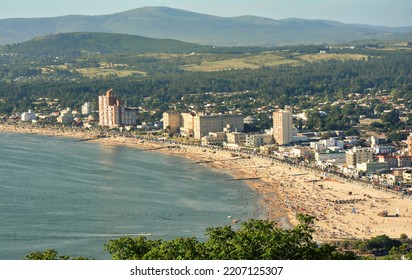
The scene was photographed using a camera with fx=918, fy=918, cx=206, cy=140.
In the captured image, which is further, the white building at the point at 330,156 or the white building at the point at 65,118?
the white building at the point at 65,118

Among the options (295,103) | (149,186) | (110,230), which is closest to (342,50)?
(295,103)

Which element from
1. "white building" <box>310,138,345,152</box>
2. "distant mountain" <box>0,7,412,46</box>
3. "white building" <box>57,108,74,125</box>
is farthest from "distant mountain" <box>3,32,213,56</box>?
"white building" <box>310,138,345,152</box>

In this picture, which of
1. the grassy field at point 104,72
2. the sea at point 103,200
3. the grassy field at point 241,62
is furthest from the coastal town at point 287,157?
the grassy field at point 241,62

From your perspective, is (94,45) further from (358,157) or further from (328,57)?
(358,157)

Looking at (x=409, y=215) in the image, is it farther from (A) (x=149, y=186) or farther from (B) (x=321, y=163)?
(B) (x=321, y=163)

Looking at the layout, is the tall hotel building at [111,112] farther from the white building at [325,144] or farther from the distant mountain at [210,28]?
the distant mountain at [210,28]
